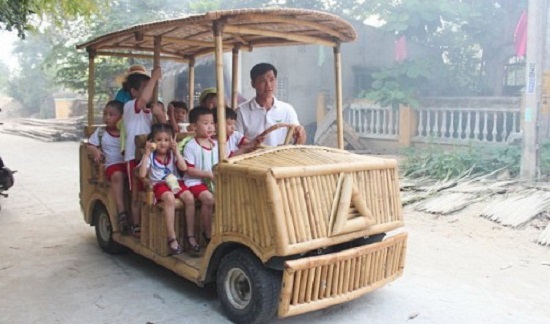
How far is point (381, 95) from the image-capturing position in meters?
12.0

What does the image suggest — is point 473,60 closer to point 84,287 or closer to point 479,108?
point 479,108

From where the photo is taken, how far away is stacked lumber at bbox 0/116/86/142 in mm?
18438

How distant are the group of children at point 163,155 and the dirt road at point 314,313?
17.7 inches

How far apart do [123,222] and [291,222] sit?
2.19 meters

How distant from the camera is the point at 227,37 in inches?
195

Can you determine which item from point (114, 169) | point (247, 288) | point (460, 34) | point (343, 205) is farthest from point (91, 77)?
point (460, 34)

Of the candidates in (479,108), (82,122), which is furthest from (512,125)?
(82,122)

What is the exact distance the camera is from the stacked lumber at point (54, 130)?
18.4 metres

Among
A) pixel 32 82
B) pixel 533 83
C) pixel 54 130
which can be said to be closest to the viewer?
pixel 533 83

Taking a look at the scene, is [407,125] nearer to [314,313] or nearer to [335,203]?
[314,313]

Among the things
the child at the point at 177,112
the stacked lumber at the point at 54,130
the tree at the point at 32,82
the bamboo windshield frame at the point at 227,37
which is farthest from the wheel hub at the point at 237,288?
the tree at the point at 32,82

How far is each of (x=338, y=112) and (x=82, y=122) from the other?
55.2 feet

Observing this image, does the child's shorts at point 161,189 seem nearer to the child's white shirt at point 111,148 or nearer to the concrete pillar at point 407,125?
the child's white shirt at point 111,148

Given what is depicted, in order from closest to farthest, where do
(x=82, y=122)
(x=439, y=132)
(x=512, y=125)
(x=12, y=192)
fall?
1. (x=12, y=192)
2. (x=512, y=125)
3. (x=439, y=132)
4. (x=82, y=122)
